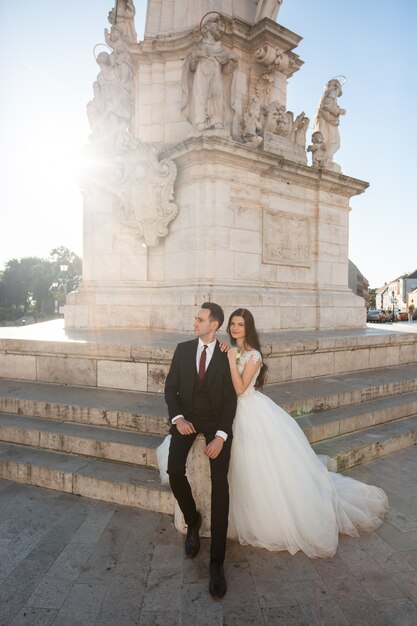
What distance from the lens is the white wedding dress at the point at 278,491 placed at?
300 cm

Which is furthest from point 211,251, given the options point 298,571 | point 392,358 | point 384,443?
point 298,571

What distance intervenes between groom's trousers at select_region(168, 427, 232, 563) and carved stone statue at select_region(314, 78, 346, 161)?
9117mm

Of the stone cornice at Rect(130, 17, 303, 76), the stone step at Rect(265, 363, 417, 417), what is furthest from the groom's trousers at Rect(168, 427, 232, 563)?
the stone cornice at Rect(130, 17, 303, 76)

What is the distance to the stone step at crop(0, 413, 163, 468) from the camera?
412 cm

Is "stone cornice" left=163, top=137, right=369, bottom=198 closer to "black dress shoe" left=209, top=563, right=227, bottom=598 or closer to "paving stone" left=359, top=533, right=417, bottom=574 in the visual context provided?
"paving stone" left=359, top=533, right=417, bottom=574

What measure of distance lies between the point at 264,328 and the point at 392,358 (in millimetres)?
2595

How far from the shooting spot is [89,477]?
3.79 metres

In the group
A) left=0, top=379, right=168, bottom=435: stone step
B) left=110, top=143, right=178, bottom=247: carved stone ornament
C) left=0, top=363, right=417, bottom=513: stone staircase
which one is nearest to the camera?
left=0, top=363, right=417, bottom=513: stone staircase

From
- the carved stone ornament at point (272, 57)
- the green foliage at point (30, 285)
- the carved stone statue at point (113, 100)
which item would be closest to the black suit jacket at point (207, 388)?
the carved stone statue at point (113, 100)

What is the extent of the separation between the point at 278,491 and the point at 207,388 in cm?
96

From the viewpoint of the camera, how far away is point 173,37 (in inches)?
374

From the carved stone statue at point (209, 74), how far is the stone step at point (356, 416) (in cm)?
604

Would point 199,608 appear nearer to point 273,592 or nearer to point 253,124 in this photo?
point 273,592

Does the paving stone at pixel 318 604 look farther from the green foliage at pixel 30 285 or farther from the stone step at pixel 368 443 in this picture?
the green foliage at pixel 30 285
